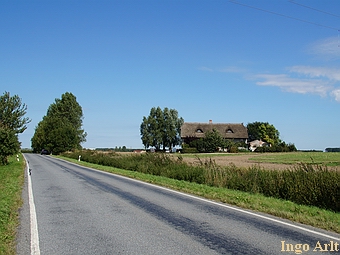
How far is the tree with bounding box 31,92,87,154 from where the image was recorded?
8488 cm

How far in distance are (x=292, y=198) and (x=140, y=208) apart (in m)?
5.77

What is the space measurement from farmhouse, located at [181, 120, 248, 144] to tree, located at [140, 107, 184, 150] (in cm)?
297

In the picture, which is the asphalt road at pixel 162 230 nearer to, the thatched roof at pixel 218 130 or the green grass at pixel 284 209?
the green grass at pixel 284 209

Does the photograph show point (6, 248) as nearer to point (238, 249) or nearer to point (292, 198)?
point (238, 249)

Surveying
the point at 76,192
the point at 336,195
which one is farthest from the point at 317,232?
the point at 76,192

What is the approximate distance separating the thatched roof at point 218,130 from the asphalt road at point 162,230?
297 ft

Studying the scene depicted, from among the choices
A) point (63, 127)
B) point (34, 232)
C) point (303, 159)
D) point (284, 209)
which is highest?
point (63, 127)

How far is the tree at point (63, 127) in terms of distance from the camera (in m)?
84.9

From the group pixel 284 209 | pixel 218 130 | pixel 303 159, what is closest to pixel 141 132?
pixel 218 130

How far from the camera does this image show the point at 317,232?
8086 mm

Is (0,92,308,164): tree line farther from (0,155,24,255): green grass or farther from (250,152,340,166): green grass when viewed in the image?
(0,155,24,255): green grass

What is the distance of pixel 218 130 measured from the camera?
344ft

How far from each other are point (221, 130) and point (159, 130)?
18.4 m

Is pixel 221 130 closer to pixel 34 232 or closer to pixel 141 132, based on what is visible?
pixel 141 132
